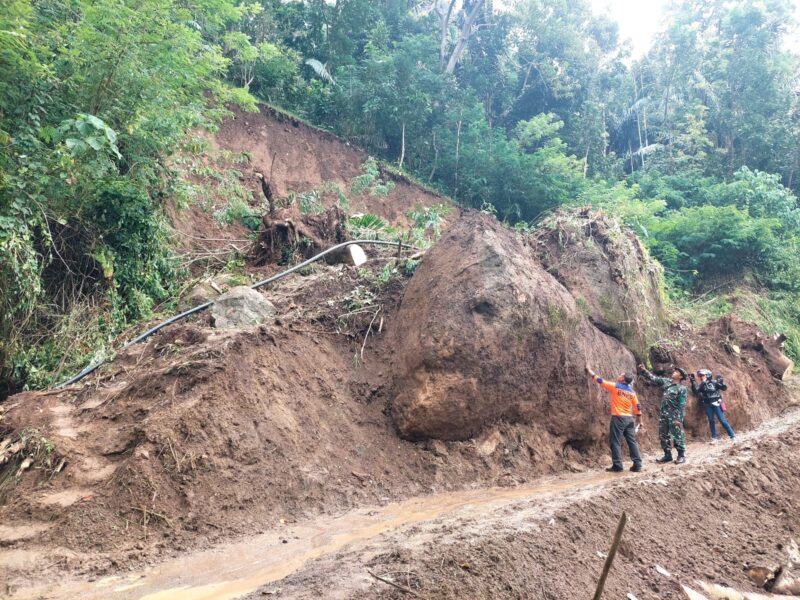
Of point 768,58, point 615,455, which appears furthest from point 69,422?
point 768,58

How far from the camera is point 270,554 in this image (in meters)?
4.85

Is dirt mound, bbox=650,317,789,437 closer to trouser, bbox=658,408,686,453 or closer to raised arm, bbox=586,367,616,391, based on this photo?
trouser, bbox=658,408,686,453

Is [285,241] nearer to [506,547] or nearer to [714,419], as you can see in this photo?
[506,547]

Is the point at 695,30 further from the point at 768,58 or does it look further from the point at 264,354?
the point at 264,354

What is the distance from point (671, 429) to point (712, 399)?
99.4 inches

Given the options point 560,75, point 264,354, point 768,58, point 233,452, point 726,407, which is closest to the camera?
point 233,452

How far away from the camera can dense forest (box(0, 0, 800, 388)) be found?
741 cm

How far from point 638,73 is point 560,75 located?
7.27 metres

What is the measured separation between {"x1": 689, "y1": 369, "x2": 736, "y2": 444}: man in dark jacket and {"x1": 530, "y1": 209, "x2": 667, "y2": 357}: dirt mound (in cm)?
121

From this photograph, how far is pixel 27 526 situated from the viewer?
481cm

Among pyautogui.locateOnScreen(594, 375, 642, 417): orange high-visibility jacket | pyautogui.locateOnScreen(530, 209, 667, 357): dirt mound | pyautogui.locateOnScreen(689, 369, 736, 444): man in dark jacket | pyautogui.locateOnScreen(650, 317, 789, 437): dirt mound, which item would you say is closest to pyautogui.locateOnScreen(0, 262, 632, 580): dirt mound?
pyautogui.locateOnScreen(594, 375, 642, 417): orange high-visibility jacket

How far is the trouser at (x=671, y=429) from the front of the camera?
8.45m

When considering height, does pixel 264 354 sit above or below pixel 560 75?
below

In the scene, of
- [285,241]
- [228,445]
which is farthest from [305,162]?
[228,445]
